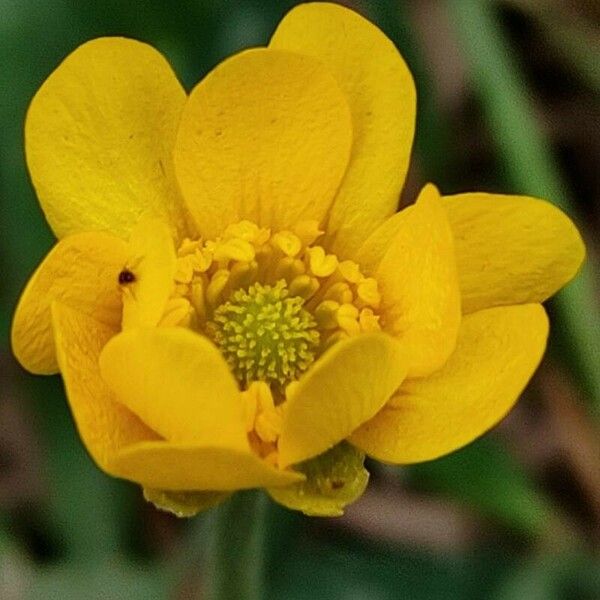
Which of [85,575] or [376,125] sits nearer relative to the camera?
[376,125]

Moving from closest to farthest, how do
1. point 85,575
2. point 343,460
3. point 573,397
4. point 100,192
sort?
point 343,460 → point 100,192 → point 85,575 → point 573,397

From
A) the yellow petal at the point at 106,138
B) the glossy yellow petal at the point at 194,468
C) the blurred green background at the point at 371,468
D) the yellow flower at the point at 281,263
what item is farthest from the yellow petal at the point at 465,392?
the blurred green background at the point at 371,468

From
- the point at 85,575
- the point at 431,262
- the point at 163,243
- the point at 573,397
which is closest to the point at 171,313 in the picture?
the point at 163,243

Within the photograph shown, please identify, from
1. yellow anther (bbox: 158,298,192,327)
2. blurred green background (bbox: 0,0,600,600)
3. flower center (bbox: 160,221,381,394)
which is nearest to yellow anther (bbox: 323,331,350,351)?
flower center (bbox: 160,221,381,394)

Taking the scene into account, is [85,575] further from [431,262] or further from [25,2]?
[431,262]

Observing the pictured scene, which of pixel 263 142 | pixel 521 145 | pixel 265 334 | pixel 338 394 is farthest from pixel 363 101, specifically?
pixel 521 145

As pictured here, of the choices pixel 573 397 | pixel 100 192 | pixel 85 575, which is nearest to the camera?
pixel 100 192

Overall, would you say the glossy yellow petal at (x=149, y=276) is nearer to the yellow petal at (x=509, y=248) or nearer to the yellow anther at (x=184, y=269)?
the yellow anther at (x=184, y=269)
